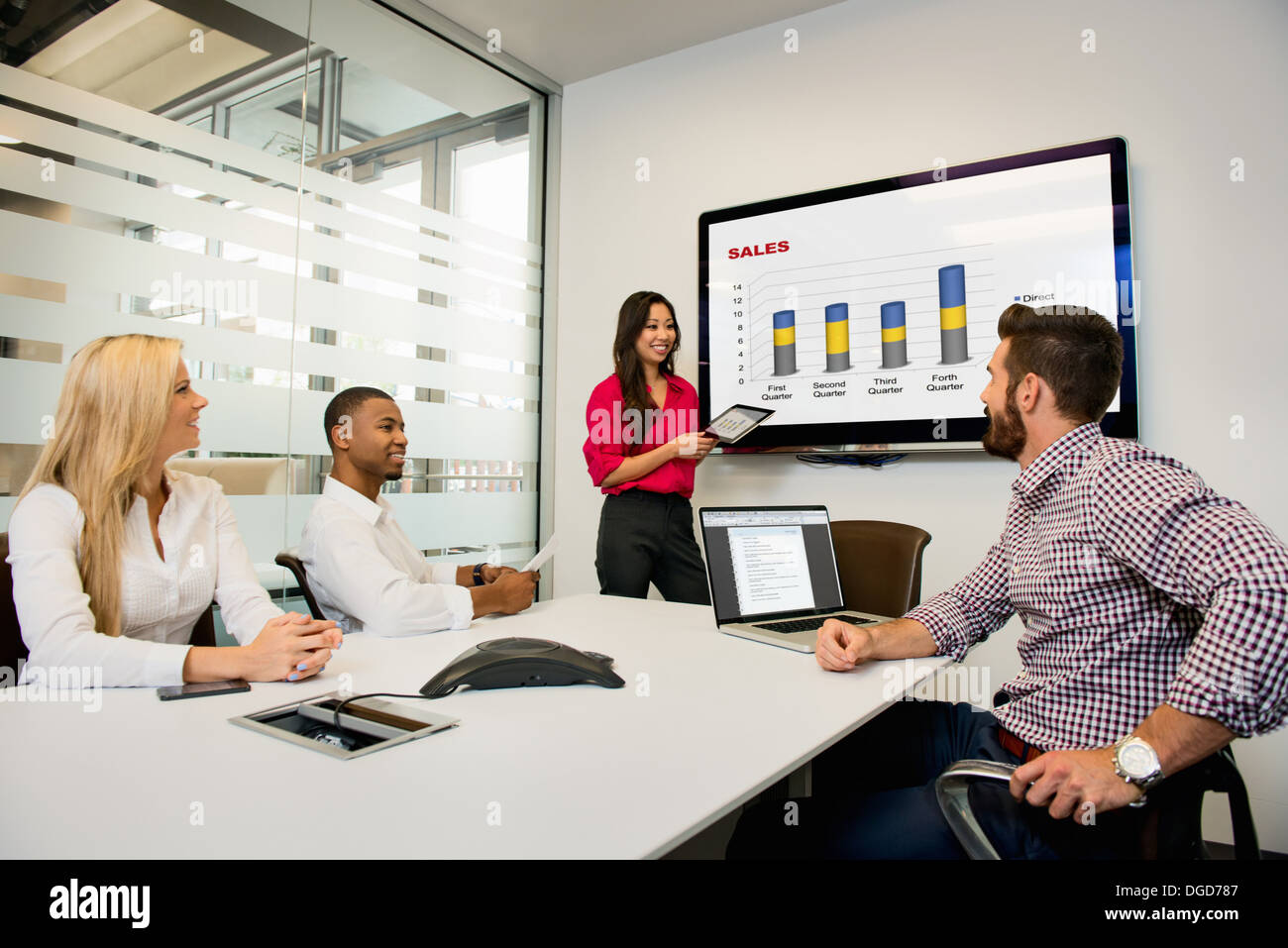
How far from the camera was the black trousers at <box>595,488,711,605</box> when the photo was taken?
322 cm

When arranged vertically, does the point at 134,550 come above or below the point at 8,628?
above

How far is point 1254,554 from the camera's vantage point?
3.69ft

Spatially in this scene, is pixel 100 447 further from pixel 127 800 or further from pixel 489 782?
pixel 489 782

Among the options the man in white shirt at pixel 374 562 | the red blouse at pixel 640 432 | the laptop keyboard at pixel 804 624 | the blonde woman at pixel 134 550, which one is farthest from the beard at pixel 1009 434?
the red blouse at pixel 640 432

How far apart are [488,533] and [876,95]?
254 cm

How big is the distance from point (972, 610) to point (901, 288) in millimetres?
1748

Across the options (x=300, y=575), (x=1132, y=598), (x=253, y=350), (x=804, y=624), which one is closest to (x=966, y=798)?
(x=1132, y=598)

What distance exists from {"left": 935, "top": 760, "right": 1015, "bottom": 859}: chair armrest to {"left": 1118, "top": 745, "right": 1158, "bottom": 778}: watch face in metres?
0.15

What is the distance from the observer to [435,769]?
1034 millimetres

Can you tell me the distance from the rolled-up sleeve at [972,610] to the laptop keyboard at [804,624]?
202mm

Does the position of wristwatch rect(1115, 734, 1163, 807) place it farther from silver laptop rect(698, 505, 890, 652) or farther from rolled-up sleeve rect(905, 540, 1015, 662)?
silver laptop rect(698, 505, 890, 652)

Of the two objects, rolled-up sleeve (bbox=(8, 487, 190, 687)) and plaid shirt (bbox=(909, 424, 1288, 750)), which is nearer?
plaid shirt (bbox=(909, 424, 1288, 750))

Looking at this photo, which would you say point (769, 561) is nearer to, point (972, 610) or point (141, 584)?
point (972, 610)

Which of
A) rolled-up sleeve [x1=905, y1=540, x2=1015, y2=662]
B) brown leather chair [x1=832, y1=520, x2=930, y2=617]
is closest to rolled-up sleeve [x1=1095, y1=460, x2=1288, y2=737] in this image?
rolled-up sleeve [x1=905, y1=540, x2=1015, y2=662]
